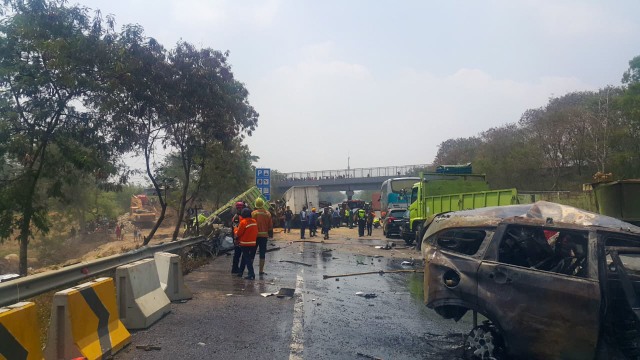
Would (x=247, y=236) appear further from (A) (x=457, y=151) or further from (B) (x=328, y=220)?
(A) (x=457, y=151)

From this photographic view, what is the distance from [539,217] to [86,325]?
186 inches

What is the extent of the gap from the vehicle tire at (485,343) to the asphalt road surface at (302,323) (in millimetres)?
514

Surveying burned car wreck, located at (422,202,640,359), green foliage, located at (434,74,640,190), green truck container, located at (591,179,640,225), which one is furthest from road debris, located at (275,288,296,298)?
green foliage, located at (434,74,640,190)

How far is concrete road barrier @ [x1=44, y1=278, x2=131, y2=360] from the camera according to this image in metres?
4.93

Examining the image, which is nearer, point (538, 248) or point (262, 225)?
point (538, 248)

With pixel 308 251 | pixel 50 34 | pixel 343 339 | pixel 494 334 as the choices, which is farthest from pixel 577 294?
pixel 308 251

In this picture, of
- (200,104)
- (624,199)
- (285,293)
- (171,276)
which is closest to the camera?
(171,276)

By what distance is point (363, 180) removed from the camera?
70.9m

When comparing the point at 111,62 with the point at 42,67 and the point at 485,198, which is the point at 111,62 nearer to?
the point at 42,67

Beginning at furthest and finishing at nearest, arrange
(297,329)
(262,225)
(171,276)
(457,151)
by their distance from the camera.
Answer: (457,151) < (262,225) < (171,276) < (297,329)

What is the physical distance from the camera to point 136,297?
670 cm

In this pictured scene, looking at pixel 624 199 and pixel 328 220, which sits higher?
pixel 624 199

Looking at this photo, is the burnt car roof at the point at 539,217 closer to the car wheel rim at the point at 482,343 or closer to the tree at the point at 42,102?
the car wheel rim at the point at 482,343

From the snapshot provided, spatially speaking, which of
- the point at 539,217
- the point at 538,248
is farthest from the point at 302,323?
the point at 539,217
